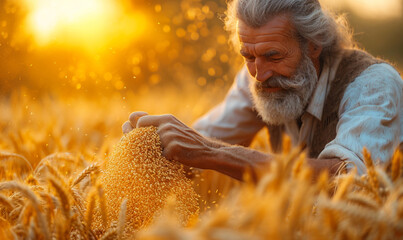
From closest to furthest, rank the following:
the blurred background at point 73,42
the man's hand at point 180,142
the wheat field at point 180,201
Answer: the wheat field at point 180,201
the man's hand at point 180,142
the blurred background at point 73,42

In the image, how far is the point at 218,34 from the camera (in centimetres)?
575

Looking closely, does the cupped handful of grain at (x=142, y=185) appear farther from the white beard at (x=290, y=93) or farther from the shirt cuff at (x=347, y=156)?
the white beard at (x=290, y=93)

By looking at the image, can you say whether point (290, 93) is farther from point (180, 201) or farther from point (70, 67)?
point (70, 67)

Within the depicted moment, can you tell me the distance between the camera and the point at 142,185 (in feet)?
5.25

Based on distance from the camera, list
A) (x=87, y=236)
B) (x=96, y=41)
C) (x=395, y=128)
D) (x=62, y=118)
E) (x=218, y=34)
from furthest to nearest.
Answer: (x=218, y=34)
(x=62, y=118)
(x=96, y=41)
(x=395, y=128)
(x=87, y=236)

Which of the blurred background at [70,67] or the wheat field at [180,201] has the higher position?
the blurred background at [70,67]

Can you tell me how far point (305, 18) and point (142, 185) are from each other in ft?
4.83

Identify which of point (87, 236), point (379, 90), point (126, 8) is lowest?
point (87, 236)

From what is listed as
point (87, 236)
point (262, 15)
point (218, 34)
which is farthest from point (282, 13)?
point (218, 34)

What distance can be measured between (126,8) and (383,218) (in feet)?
8.80

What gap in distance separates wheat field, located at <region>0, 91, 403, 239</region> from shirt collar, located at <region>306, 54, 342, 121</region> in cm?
62

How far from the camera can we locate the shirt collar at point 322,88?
Answer: 2.42 m

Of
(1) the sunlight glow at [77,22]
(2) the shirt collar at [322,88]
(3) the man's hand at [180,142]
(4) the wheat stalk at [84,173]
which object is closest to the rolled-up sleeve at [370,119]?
(2) the shirt collar at [322,88]

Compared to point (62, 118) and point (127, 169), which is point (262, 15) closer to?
point (127, 169)
